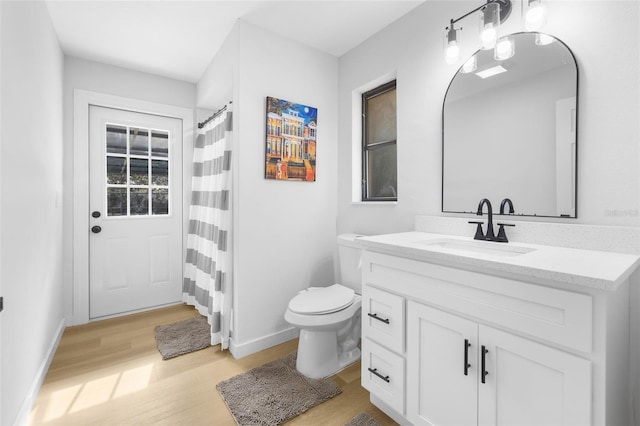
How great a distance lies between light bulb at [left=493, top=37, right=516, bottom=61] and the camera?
4.74 ft

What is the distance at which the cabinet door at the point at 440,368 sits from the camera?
3.65ft

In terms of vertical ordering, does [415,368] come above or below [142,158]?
below

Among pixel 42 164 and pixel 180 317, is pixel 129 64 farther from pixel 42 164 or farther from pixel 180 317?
pixel 180 317

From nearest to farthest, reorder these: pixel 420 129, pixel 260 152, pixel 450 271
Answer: pixel 450 271
pixel 420 129
pixel 260 152

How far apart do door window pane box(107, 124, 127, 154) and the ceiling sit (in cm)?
60

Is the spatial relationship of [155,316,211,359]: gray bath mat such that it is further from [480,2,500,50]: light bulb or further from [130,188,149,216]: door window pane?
[480,2,500,50]: light bulb

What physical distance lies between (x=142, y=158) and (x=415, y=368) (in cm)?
300

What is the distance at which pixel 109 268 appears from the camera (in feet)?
9.03

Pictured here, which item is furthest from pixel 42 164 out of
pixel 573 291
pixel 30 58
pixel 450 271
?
pixel 573 291

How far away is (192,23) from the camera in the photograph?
211 cm

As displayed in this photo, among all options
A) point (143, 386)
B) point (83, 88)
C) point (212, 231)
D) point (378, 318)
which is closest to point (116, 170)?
point (83, 88)

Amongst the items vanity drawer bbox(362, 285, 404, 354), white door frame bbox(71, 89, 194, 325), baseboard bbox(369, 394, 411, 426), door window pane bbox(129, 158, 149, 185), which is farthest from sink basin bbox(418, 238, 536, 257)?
white door frame bbox(71, 89, 194, 325)

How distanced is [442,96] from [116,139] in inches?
114

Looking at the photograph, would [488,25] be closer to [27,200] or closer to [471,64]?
[471,64]
